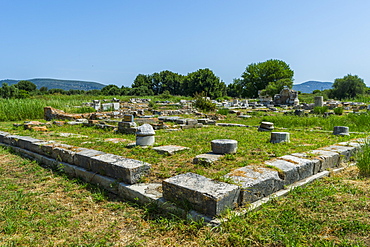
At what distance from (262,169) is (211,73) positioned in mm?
52228

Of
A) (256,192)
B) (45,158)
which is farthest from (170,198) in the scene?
(45,158)

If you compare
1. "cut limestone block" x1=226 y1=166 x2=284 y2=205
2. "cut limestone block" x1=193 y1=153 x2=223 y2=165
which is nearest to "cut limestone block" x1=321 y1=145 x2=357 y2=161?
"cut limestone block" x1=226 y1=166 x2=284 y2=205

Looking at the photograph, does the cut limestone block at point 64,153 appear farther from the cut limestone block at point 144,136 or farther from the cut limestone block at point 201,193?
the cut limestone block at point 201,193

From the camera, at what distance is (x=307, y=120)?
1342 cm

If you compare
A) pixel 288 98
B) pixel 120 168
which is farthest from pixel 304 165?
pixel 288 98

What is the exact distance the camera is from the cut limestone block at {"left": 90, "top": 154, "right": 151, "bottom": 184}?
4.40 m

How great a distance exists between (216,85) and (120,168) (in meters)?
51.1

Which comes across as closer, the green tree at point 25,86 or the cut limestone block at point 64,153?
the cut limestone block at point 64,153

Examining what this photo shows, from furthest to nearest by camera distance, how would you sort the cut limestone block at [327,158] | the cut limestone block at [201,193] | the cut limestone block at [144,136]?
the cut limestone block at [144,136] < the cut limestone block at [327,158] < the cut limestone block at [201,193]

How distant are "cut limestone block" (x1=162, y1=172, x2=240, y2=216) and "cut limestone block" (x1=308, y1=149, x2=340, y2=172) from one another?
8.42 feet

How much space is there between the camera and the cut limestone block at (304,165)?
4.59m

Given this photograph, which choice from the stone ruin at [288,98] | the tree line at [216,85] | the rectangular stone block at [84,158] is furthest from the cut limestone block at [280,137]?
the tree line at [216,85]

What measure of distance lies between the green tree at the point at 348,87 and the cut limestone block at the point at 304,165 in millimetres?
40650

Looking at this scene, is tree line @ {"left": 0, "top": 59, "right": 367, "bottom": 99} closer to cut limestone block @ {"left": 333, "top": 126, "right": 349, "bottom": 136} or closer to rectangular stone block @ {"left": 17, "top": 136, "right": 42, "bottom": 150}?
cut limestone block @ {"left": 333, "top": 126, "right": 349, "bottom": 136}
